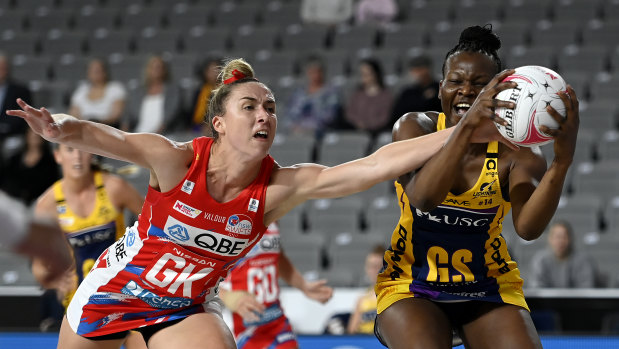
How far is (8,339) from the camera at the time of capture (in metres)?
6.44

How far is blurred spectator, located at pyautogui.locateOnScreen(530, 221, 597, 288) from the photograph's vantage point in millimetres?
7797

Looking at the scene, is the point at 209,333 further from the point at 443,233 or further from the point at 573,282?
the point at 573,282

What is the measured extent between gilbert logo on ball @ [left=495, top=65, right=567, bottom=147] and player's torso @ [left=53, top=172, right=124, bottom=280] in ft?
10.8

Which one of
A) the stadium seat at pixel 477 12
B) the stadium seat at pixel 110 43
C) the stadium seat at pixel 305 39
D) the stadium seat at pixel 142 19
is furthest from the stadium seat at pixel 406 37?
the stadium seat at pixel 110 43

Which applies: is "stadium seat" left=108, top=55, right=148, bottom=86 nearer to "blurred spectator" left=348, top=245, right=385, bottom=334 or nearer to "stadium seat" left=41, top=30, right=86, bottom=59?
"stadium seat" left=41, top=30, right=86, bottom=59

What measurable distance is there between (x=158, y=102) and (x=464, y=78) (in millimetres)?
6713

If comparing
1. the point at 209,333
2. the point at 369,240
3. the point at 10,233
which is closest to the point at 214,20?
the point at 369,240

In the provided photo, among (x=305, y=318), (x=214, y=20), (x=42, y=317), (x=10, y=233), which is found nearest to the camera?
(x=10, y=233)

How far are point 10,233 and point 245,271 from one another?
4006 millimetres

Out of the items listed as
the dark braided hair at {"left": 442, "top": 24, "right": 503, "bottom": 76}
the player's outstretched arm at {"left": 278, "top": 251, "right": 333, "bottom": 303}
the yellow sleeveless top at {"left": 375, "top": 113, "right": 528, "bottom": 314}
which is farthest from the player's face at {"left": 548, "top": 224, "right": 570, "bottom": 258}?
the dark braided hair at {"left": 442, "top": 24, "right": 503, "bottom": 76}

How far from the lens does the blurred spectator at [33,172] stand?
30.1ft

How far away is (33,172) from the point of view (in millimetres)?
9211

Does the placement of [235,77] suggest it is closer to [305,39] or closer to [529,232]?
[529,232]

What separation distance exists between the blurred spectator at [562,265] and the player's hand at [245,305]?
3008 mm
